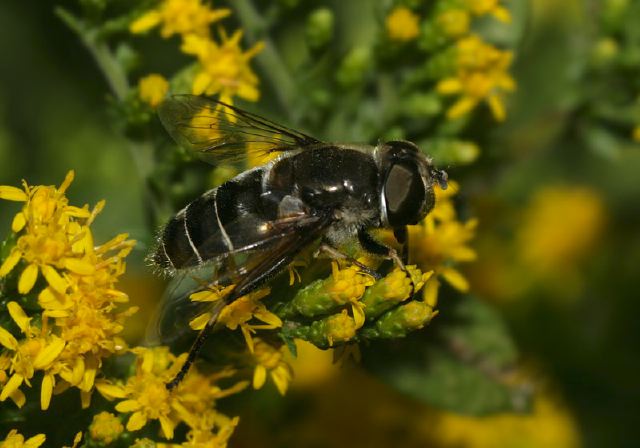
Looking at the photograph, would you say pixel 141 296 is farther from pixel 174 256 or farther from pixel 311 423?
pixel 174 256

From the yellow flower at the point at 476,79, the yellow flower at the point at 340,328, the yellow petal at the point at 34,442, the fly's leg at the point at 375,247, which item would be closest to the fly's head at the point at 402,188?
the fly's leg at the point at 375,247

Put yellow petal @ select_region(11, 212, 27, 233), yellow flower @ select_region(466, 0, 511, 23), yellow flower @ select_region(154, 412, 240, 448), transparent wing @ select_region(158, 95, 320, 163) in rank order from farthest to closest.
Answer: yellow flower @ select_region(466, 0, 511, 23)
transparent wing @ select_region(158, 95, 320, 163)
yellow flower @ select_region(154, 412, 240, 448)
yellow petal @ select_region(11, 212, 27, 233)

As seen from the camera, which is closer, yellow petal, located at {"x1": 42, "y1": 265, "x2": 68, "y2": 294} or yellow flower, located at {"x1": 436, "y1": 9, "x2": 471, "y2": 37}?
yellow petal, located at {"x1": 42, "y1": 265, "x2": 68, "y2": 294}

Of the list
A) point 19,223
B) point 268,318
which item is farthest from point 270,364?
point 19,223

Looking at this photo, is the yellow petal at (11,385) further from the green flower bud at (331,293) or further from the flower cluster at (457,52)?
the flower cluster at (457,52)

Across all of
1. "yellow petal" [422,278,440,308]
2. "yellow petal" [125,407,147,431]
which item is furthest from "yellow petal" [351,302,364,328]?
"yellow petal" [125,407,147,431]

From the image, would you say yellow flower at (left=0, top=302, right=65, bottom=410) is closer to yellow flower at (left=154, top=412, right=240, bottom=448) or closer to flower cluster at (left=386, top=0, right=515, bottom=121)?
yellow flower at (left=154, top=412, right=240, bottom=448)
